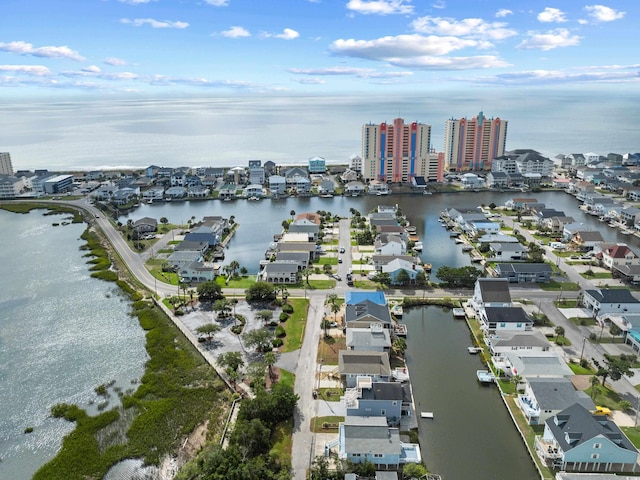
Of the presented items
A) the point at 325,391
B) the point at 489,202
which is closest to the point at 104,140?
the point at 489,202

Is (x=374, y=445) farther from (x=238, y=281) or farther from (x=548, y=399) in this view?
(x=238, y=281)

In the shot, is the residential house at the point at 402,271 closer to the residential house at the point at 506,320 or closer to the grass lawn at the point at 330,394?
the residential house at the point at 506,320

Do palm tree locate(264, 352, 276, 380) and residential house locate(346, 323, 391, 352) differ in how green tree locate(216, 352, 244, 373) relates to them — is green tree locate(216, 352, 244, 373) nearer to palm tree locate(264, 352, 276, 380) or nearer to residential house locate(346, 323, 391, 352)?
palm tree locate(264, 352, 276, 380)

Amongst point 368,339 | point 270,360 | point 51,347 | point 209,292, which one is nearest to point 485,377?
point 368,339

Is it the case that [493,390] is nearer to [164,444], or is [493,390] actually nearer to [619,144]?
[164,444]

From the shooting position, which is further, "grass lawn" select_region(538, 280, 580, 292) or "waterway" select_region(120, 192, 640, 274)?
"waterway" select_region(120, 192, 640, 274)

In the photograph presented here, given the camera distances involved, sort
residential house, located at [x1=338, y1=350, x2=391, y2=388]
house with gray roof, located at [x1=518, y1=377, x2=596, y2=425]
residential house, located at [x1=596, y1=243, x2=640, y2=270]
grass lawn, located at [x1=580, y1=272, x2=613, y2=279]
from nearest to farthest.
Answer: house with gray roof, located at [x1=518, y1=377, x2=596, y2=425] → residential house, located at [x1=338, y1=350, x2=391, y2=388] → grass lawn, located at [x1=580, y1=272, x2=613, y2=279] → residential house, located at [x1=596, y1=243, x2=640, y2=270]

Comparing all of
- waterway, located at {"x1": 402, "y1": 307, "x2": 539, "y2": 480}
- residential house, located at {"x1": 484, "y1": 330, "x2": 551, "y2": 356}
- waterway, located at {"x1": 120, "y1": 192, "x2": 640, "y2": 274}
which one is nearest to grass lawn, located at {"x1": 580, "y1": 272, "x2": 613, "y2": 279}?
waterway, located at {"x1": 120, "y1": 192, "x2": 640, "y2": 274}

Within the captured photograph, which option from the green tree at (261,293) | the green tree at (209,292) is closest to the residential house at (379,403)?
the green tree at (261,293)
